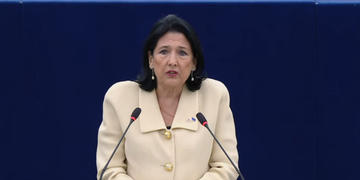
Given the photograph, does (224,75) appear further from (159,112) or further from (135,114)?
(135,114)

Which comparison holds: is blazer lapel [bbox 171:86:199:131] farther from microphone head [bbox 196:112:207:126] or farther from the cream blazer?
microphone head [bbox 196:112:207:126]

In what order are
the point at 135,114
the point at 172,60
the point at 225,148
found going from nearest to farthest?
the point at 135,114, the point at 172,60, the point at 225,148

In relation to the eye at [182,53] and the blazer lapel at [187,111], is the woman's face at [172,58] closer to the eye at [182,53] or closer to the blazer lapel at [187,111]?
the eye at [182,53]

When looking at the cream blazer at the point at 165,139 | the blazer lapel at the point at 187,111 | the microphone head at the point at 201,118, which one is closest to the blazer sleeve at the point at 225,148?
the cream blazer at the point at 165,139

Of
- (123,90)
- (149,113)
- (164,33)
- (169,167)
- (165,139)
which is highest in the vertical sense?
(164,33)

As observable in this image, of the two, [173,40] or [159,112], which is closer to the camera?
[173,40]

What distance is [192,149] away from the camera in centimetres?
362

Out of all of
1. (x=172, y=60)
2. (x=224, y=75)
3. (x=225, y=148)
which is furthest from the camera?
(x=224, y=75)

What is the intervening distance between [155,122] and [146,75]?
9.7 inches

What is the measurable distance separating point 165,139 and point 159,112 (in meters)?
0.15

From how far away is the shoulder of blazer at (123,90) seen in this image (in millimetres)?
3725

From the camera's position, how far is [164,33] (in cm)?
362

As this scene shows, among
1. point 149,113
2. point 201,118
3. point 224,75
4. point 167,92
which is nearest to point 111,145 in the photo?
point 149,113

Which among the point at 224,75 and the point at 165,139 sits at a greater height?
the point at 224,75
